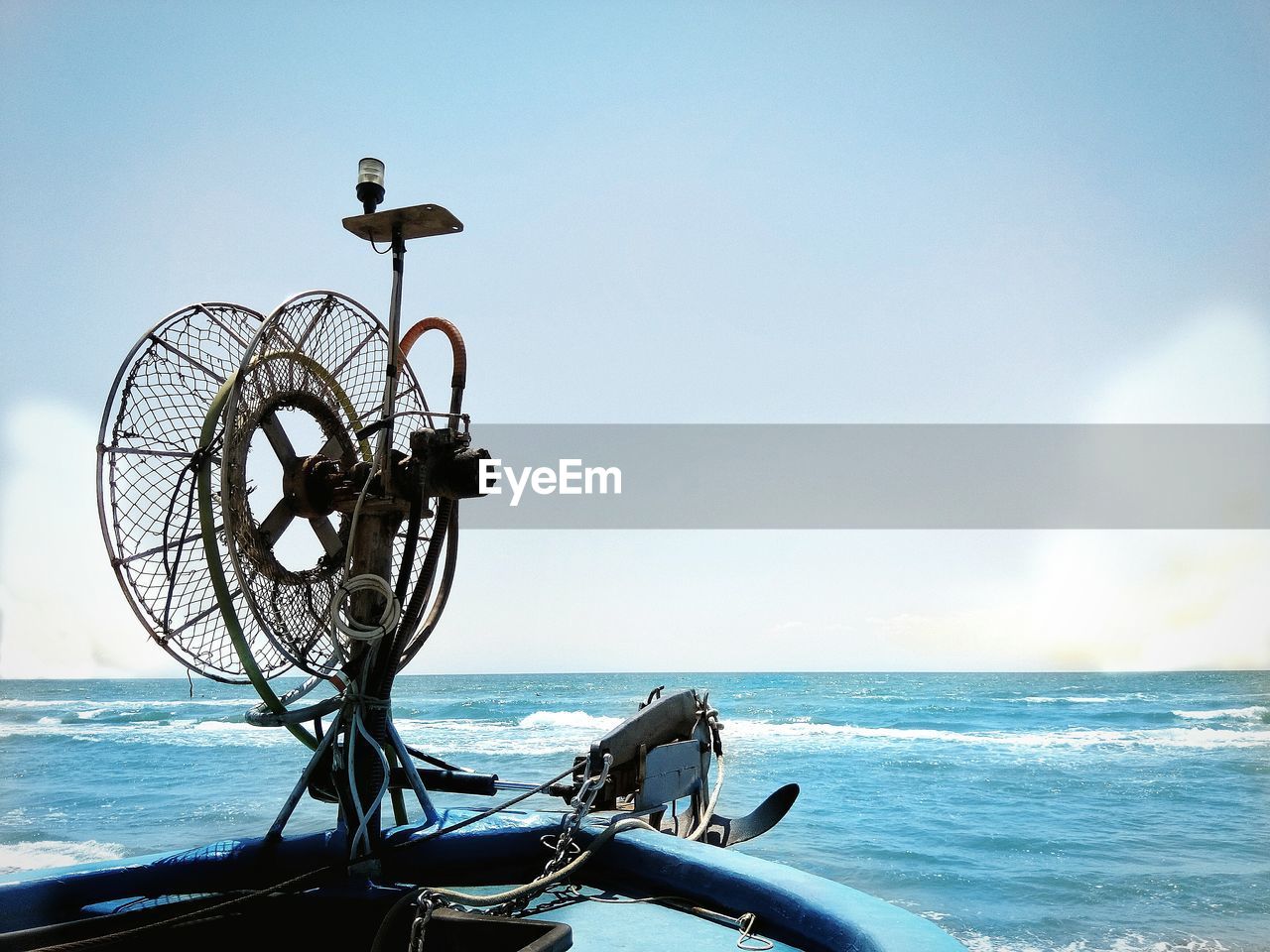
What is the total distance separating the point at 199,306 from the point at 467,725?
3675cm

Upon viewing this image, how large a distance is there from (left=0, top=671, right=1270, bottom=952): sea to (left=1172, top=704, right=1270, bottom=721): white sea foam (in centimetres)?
22

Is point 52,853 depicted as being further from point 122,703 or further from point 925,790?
point 122,703

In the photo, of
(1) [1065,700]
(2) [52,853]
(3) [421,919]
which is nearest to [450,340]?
(3) [421,919]

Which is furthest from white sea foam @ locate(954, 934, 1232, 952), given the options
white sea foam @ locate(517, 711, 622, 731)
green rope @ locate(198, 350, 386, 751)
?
white sea foam @ locate(517, 711, 622, 731)

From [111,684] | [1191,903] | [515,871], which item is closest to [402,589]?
[515,871]

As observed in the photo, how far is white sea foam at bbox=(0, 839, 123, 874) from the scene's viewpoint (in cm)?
1505

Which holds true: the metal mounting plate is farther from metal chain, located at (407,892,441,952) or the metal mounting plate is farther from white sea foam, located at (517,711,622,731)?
white sea foam, located at (517,711,622,731)

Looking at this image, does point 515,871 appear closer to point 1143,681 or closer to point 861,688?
point 861,688

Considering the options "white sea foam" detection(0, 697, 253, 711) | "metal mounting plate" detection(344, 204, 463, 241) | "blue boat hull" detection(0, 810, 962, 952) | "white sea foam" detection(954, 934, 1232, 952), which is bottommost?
"white sea foam" detection(0, 697, 253, 711)

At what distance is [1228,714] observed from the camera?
133 ft

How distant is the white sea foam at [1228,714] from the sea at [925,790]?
0.71 feet

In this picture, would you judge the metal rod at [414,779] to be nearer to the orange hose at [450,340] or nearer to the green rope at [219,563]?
the green rope at [219,563]

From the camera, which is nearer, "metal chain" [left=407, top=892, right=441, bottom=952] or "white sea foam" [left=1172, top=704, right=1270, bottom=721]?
"metal chain" [left=407, top=892, right=441, bottom=952]

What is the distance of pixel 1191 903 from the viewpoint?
12.9 metres
